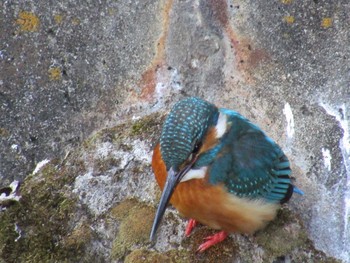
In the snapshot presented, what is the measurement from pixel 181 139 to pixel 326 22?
1258 mm

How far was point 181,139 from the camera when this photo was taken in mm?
3562

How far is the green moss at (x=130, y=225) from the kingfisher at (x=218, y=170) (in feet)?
0.41

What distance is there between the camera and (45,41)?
13.5ft

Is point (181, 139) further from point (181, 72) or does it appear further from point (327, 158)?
point (327, 158)

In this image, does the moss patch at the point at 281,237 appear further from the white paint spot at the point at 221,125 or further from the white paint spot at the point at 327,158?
the white paint spot at the point at 221,125

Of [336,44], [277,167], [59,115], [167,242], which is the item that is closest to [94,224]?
[167,242]

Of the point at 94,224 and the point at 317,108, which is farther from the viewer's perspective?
the point at 317,108

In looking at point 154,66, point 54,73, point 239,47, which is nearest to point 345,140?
point 239,47

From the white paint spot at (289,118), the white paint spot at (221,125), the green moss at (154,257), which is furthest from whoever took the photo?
the white paint spot at (289,118)

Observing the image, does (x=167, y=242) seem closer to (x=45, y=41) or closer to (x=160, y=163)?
(x=160, y=163)

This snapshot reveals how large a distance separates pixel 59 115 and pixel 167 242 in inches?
38.1

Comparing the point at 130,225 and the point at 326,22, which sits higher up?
the point at 326,22

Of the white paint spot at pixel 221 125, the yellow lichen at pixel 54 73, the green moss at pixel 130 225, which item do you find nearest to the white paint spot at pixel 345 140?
the white paint spot at pixel 221 125

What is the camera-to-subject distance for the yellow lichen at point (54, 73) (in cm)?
413
